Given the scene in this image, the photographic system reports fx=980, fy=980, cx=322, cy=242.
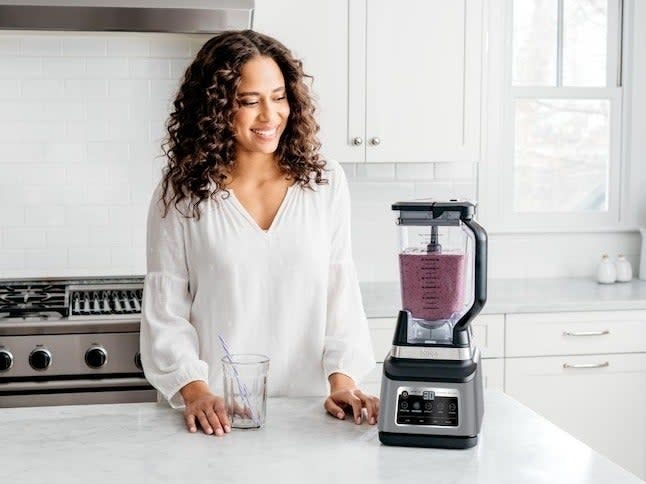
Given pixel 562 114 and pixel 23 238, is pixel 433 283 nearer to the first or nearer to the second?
pixel 23 238

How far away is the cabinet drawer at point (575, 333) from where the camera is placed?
3.61 m

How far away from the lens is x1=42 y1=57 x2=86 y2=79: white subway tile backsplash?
3.85 m

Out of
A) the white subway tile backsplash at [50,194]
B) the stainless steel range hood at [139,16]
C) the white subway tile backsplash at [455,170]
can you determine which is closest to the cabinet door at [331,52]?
the stainless steel range hood at [139,16]

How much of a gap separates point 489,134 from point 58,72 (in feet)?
5.88

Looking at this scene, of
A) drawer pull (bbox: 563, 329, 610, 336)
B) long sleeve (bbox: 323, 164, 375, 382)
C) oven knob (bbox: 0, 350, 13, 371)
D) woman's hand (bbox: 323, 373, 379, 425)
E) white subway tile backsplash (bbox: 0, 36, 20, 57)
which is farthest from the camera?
white subway tile backsplash (bbox: 0, 36, 20, 57)

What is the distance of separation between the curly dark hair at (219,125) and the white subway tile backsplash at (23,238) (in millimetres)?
1764

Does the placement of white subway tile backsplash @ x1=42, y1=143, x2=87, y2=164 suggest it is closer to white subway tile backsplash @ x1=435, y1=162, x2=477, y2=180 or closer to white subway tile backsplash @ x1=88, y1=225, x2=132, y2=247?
white subway tile backsplash @ x1=88, y1=225, x2=132, y2=247

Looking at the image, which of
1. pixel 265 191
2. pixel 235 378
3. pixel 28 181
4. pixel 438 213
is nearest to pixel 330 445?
pixel 235 378

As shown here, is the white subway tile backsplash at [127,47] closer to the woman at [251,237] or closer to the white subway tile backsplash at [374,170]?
the white subway tile backsplash at [374,170]

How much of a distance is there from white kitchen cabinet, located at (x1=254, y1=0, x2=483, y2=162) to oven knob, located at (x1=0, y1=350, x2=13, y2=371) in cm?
136

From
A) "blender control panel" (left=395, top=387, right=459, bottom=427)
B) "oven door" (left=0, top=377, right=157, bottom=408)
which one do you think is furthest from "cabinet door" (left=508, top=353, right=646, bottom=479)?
Answer: "blender control panel" (left=395, top=387, right=459, bottom=427)

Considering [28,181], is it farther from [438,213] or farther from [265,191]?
[438,213]

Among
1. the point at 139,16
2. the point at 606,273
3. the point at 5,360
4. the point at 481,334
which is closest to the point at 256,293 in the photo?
the point at 5,360

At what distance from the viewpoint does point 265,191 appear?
2.25 meters
